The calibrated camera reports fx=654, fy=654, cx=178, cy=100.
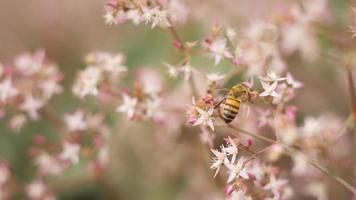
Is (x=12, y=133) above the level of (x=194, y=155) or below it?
above

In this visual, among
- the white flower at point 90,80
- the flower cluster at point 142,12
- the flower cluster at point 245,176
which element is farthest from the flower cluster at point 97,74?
the flower cluster at point 245,176

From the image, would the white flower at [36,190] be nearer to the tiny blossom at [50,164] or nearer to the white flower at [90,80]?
the tiny blossom at [50,164]

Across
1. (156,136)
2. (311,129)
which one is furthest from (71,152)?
(311,129)

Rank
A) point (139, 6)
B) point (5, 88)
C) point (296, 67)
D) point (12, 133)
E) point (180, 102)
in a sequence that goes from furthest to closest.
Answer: point (12, 133)
point (296, 67)
point (180, 102)
point (5, 88)
point (139, 6)

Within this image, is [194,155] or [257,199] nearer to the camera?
[257,199]

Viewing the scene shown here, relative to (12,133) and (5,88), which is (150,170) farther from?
(5,88)

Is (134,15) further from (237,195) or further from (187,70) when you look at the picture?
(237,195)

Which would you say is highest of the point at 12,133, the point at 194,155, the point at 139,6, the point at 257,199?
the point at 12,133

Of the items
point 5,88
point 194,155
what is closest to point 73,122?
point 5,88

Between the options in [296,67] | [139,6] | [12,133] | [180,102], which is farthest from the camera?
[12,133]
